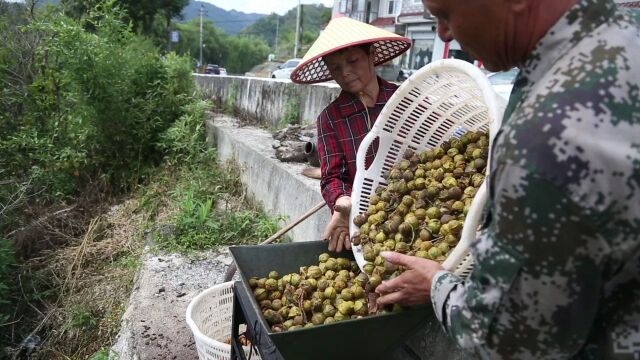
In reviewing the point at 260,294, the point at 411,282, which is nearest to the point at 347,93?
the point at 260,294

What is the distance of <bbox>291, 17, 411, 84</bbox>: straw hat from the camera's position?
242 cm

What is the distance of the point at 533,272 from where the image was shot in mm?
843

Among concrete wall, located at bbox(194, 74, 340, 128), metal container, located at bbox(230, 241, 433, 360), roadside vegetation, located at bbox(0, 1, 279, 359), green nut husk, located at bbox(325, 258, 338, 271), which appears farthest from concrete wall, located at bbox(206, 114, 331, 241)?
metal container, located at bbox(230, 241, 433, 360)

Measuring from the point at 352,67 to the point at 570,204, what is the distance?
6.05ft

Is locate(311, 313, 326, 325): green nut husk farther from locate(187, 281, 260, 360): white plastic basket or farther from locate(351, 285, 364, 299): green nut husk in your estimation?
locate(187, 281, 260, 360): white plastic basket

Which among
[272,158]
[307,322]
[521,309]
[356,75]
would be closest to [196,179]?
[272,158]

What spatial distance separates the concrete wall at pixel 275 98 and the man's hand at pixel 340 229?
115 inches

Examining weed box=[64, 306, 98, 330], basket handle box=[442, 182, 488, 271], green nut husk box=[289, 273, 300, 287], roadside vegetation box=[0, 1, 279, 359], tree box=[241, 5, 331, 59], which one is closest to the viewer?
basket handle box=[442, 182, 488, 271]

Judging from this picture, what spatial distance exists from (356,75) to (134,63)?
5646mm

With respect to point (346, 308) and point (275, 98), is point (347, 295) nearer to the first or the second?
point (346, 308)

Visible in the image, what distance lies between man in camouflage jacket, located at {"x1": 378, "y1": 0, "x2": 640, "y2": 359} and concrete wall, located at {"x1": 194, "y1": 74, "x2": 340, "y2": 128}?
4056mm

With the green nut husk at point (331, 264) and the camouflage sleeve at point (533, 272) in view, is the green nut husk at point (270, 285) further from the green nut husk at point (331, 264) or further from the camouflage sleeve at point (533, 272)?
the camouflage sleeve at point (533, 272)

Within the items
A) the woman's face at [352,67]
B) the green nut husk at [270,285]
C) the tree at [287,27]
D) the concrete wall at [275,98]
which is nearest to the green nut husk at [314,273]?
the green nut husk at [270,285]

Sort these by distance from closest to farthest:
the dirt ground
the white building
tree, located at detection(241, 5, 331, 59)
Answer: the dirt ground
the white building
tree, located at detection(241, 5, 331, 59)
